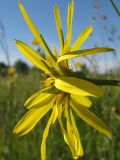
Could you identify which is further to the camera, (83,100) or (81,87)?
(83,100)

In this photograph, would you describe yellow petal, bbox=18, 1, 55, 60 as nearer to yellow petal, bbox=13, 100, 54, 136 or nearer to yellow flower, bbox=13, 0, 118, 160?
yellow flower, bbox=13, 0, 118, 160

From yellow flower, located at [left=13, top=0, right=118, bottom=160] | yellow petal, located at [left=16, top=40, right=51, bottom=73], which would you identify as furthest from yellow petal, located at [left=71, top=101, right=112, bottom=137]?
yellow petal, located at [left=16, top=40, right=51, bottom=73]

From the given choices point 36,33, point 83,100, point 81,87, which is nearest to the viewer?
point 81,87

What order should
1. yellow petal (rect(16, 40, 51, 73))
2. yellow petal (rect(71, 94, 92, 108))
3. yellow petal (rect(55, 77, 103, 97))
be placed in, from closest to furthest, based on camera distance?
yellow petal (rect(55, 77, 103, 97)) < yellow petal (rect(71, 94, 92, 108)) < yellow petal (rect(16, 40, 51, 73))

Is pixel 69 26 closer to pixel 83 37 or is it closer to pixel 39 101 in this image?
pixel 83 37

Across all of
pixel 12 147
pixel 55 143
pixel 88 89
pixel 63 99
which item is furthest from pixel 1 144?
pixel 88 89

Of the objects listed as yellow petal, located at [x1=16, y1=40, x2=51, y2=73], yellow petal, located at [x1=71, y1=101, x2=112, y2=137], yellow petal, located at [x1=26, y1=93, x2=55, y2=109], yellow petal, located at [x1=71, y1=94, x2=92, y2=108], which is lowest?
yellow petal, located at [x1=71, y1=101, x2=112, y2=137]

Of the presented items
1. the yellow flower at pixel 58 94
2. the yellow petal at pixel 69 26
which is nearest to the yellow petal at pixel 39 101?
the yellow flower at pixel 58 94

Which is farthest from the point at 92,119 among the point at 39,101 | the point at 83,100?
the point at 39,101
